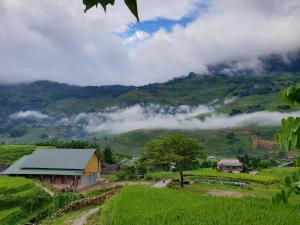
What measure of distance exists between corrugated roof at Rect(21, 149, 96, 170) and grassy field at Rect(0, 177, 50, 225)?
13.9 meters

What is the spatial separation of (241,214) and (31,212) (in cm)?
2133

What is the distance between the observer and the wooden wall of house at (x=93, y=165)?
56.4m

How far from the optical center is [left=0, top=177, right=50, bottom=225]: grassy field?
31.8 meters

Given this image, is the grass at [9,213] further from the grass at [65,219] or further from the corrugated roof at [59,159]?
the corrugated roof at [59,159]

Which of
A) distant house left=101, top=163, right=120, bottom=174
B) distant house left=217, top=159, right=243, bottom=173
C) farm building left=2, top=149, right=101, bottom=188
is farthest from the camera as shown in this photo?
distant house left=217, top=159, right=243, bottom=173

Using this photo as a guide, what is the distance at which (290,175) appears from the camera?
405 centimetres

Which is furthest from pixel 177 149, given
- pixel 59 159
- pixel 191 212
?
pixel 191 212

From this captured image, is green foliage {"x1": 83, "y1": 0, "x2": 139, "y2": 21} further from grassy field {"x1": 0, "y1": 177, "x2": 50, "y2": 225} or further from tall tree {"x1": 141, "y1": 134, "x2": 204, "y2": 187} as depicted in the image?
tall tree {"x1": 141, "y1": 134, "x2": 204, "y2": 187}


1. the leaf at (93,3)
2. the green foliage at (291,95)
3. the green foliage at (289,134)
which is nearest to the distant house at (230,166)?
the green foliage at (289,134)

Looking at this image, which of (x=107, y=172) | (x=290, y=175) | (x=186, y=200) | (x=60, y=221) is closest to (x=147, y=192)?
(x=186, y=200)

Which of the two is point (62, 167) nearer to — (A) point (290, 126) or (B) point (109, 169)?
(B) point (109, 169)

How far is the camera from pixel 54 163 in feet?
187

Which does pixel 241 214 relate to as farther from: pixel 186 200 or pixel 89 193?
pixel 89 193

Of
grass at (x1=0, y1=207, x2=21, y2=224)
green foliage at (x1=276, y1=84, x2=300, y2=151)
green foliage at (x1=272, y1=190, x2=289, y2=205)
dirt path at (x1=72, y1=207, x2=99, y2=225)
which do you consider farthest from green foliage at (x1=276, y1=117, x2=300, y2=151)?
grass at (x1=0, y1=207, x2=21, y2=224)
